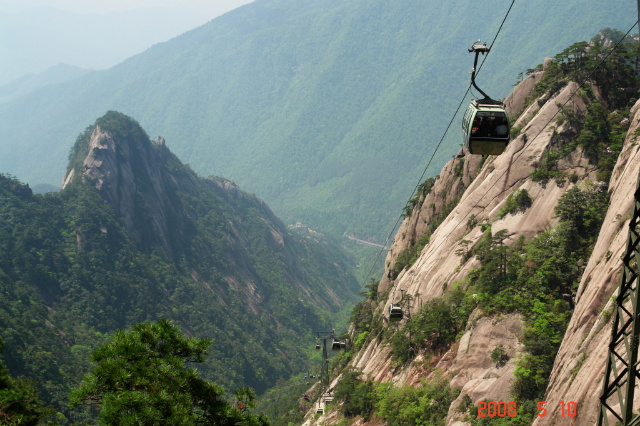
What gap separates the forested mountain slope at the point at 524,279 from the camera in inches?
942

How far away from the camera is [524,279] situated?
30.7 m

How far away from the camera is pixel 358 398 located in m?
37.3

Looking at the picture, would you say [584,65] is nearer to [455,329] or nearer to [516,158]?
[516,158]

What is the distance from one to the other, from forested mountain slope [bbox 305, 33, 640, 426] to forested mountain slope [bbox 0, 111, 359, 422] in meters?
47.2

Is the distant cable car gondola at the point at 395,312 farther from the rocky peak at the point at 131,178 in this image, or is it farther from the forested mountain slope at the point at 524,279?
the rocky peak at the point at 131,178

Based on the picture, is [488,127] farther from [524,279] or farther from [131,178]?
[131,178]

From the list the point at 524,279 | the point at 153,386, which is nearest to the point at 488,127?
the point at 524,279

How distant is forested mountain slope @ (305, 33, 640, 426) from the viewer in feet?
78.5

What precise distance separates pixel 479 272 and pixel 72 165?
366ft

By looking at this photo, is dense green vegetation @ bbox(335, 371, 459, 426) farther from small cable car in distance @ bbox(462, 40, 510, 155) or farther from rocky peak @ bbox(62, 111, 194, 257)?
rocky peak @ bbox(62, 111, 194, 257)

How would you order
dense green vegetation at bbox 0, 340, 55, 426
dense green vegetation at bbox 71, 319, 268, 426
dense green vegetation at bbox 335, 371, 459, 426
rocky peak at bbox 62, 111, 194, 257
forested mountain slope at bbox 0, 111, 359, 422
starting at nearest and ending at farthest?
dense green vegetation at bbox 71, 319, 268, 426 → dense green vegetation at bbox 0, 340, 55, 426 → dense green vegetation at bbox 335, 371, 459, 426 → forested mountain slope at bbox 0, 111, 359, 422 → rocky peak at bbox 62, 111, 194, 257

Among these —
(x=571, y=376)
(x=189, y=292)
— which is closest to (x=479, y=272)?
(x=571, y=376)

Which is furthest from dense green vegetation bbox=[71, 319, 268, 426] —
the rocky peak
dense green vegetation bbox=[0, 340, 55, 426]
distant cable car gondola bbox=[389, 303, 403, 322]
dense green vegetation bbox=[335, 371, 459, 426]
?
the rocky peak

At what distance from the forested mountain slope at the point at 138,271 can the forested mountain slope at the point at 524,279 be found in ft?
155
